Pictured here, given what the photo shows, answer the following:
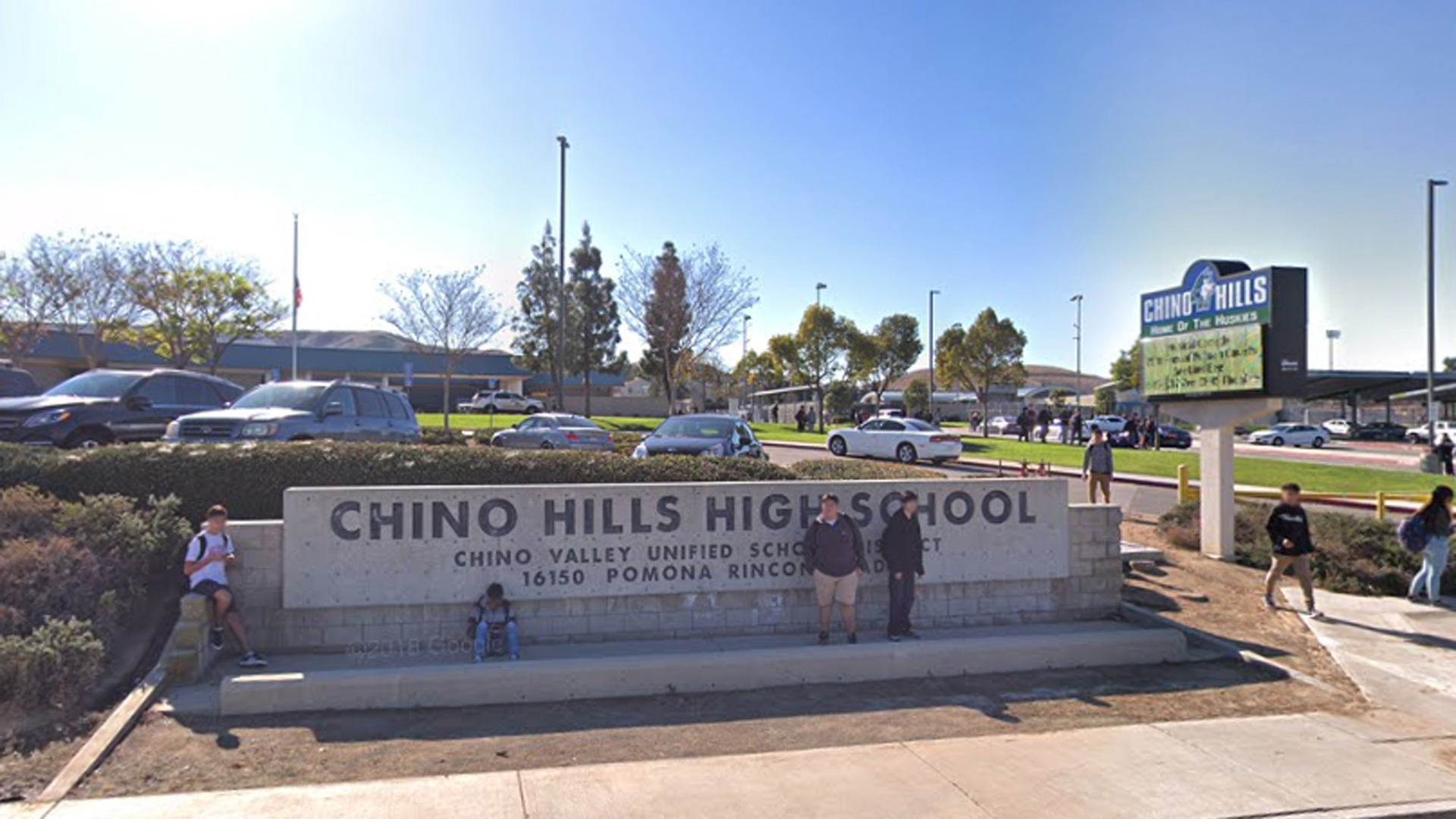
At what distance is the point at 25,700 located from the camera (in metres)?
6.25

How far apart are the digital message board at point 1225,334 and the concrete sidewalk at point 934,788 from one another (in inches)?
272

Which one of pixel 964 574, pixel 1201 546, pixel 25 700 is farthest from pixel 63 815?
pixel 1201 546

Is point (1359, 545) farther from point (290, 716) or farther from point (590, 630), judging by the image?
point (290, 716)

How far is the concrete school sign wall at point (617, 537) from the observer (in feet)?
26.7

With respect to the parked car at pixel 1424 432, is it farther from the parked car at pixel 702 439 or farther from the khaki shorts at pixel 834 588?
the khaki shorts at pixel 834 588

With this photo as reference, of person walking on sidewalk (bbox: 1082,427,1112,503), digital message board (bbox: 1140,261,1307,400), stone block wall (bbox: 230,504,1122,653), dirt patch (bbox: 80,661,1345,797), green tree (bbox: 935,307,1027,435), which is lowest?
dirt patch (bbox: 80,661,1345,797)

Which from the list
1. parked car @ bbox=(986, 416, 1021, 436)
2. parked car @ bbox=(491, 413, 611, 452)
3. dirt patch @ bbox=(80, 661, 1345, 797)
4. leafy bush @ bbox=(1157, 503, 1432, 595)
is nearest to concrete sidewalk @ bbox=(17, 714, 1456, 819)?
dirt patch @ bbox=(80, 661, 1345, 797)

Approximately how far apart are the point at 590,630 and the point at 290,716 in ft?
8.67

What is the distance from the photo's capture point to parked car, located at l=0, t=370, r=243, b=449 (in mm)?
13000

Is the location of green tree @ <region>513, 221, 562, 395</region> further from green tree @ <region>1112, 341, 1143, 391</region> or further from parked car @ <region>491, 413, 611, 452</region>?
green tree @ <region>1112, 341, 1143, 391</region>

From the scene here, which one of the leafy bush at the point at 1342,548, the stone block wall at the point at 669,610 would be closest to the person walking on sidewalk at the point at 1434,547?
the leafy bush at the point at 1342,548

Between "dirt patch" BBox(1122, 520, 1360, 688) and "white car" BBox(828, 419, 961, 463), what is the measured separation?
1241cm

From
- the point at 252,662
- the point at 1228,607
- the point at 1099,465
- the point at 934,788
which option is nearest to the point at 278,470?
the point at 252,662

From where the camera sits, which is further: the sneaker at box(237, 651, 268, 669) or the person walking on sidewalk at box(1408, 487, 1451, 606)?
the person walking on sidewalk at box(1408, 487, 1451, 606)
